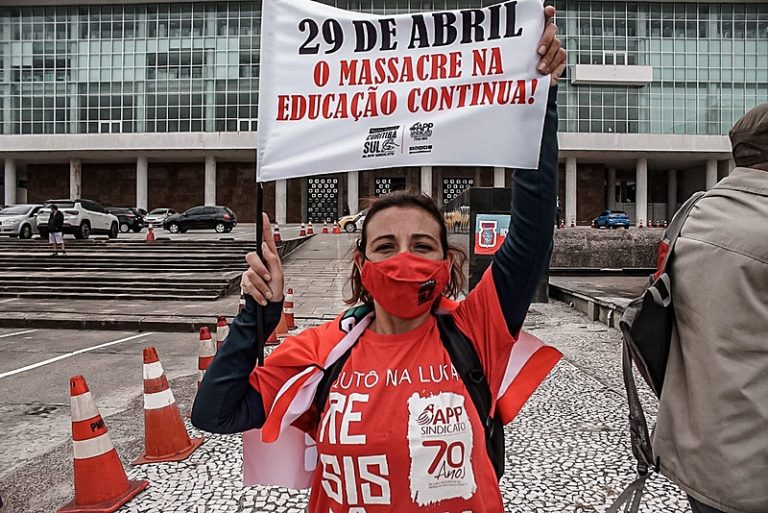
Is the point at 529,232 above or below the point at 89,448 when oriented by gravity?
above

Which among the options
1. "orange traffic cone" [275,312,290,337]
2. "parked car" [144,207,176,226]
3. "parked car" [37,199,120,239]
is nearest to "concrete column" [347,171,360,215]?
"parked car" [144,207,176,226]

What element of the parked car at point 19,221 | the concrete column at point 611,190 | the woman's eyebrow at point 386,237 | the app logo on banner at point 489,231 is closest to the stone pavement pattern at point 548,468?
the woman's eyebrow at point 386,237

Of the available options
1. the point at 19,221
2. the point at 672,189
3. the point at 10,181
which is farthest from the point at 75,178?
the point at 672,189

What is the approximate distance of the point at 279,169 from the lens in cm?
199

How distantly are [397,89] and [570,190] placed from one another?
168 ft

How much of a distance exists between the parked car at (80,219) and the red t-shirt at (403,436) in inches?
1018

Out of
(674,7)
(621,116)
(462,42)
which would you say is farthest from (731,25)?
(462,42)

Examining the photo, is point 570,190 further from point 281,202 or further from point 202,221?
point 202,221

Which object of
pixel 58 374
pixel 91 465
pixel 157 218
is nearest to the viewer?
pixel 91 465

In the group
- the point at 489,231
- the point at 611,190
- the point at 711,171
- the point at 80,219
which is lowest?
the point at 489,231

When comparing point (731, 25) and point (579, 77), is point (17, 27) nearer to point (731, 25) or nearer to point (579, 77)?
point (579, 77)

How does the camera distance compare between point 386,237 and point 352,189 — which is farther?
point 352,189

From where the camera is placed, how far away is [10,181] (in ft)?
168

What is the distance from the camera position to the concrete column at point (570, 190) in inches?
1955
